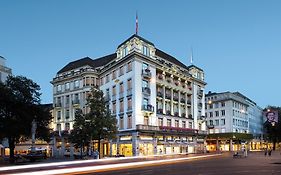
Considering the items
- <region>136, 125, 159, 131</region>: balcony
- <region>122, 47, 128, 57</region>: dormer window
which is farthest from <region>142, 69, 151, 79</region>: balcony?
<region>136, 125, 159, 131</region>: balcony

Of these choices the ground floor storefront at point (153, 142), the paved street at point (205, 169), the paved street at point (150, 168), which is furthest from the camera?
the ground floor storefront at point (153, 142)

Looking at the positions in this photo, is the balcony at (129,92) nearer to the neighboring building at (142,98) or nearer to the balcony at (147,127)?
the neighboring building at (142,98)

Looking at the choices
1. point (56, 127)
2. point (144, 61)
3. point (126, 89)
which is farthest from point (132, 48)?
point (56, 127)

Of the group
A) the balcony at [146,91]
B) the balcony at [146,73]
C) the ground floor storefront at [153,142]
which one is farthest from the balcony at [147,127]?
the balcony at [146,73]

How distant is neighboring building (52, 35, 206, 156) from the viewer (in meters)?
72.8

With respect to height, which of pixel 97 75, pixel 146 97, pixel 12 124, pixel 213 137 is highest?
pixel 97 75

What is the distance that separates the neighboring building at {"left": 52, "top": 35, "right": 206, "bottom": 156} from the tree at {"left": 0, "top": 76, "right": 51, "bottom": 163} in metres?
14.4

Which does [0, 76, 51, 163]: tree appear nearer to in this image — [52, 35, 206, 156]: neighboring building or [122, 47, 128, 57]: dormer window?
[52, 35, 206, 156]: neighboring building

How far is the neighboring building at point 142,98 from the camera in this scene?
72.8m

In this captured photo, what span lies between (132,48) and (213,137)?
191ft

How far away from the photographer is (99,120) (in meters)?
60.8

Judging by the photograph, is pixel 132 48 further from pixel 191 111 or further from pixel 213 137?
pixel 213 137

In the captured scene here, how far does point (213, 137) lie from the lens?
11881 centimetres

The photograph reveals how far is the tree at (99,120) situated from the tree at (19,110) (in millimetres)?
7669
